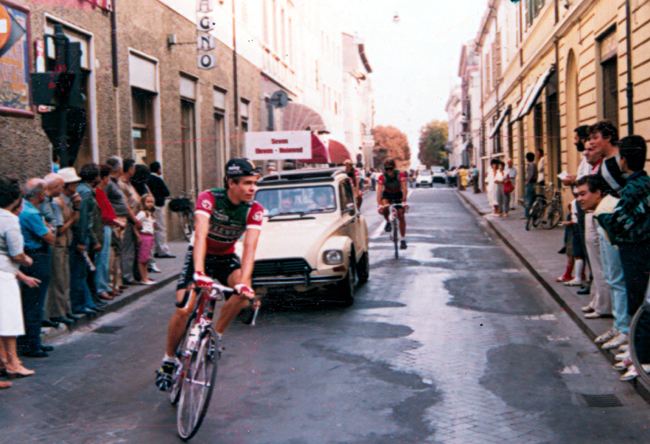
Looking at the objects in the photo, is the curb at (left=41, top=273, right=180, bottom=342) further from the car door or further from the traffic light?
the car door

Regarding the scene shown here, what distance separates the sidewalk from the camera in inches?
316

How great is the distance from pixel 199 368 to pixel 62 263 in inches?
165

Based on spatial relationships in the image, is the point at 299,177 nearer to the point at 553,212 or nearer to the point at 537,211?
the point at 537,211

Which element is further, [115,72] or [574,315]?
[115,72]

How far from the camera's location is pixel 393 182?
45.9ft

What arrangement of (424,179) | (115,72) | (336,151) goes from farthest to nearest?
(424,179) → (336,151) → (115,72)

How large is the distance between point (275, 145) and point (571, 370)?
11989 mm

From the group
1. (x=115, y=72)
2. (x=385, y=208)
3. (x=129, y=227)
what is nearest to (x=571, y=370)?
(x=129, y=227)

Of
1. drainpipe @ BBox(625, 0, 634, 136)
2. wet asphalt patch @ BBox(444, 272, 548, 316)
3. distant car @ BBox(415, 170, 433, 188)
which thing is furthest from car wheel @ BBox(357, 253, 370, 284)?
distant car @ BBox(415, 170, 433, 188)

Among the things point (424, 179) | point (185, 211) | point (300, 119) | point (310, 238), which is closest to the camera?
point (310, 238)

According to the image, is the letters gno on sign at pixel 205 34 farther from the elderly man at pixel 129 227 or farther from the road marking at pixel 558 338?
the road marking at pixel 558 338

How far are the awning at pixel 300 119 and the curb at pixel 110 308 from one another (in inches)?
778

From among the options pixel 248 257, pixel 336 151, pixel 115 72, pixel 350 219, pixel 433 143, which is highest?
pixel 433 143

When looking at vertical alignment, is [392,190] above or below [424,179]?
below
